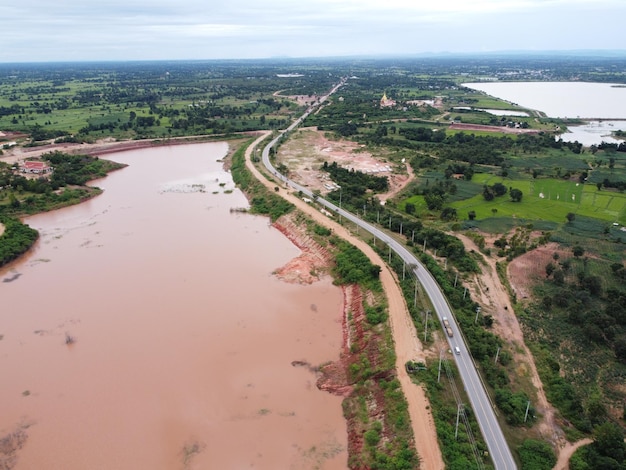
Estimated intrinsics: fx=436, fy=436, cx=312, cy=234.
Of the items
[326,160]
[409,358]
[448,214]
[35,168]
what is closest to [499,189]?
[448,214]

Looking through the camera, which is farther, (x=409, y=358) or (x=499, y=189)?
(x=499, y=189)

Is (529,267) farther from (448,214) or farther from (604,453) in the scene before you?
(604,453)

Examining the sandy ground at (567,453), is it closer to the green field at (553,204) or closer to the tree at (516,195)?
the green field at (553,204)

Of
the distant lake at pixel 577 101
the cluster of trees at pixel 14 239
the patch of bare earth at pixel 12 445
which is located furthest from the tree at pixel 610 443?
the distant lake at pixel 577 101

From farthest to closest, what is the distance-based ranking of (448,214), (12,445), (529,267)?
(448,214)
(529,267)
(12,445)

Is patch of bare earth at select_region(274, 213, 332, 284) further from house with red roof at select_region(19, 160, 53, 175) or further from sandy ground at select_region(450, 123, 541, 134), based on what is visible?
sandy ground at select_region(450, 123, 541, 134)

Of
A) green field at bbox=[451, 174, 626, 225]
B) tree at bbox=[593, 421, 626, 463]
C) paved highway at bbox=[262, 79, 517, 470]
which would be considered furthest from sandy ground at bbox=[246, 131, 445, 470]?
green field at bbox=[451, 174, 626, 225]
